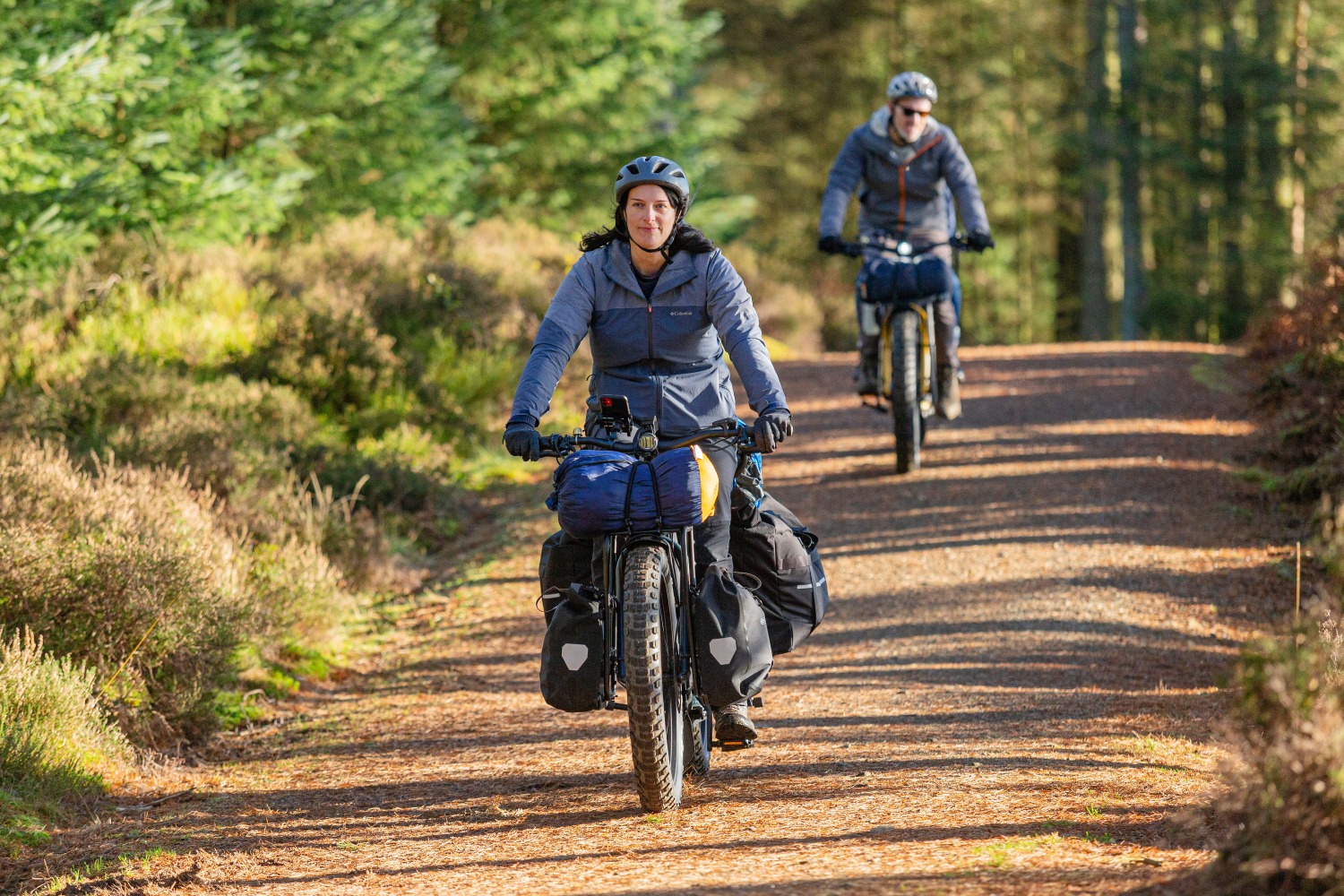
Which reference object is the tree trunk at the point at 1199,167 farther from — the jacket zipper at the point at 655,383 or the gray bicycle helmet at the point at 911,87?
the jacket zipper at the point at 655,383

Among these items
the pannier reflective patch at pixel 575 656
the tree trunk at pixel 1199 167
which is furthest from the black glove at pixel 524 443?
the tree trunk at pixel 1199 167

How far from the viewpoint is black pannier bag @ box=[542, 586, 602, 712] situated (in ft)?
15.5

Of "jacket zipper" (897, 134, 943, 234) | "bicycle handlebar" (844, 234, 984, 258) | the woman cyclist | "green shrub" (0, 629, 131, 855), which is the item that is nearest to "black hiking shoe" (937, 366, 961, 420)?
"bicycle handlebar" (844, 234, 984, 258)

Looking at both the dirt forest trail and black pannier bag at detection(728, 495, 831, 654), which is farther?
black pannier bag at detection(728, 495, 831, 654)

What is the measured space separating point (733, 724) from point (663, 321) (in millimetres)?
1549

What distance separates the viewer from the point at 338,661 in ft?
26.4

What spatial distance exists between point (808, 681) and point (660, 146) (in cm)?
1607

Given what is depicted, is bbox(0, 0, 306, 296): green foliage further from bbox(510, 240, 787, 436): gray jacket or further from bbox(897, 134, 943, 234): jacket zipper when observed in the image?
bbox(510, 240, 787, 436): gray jacket

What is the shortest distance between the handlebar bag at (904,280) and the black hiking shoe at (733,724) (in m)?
5.30

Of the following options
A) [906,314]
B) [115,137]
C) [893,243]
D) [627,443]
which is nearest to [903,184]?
[893,243]

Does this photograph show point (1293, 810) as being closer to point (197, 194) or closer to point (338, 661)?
point (338, 661)

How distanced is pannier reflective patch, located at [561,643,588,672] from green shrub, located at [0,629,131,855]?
87.8 inches

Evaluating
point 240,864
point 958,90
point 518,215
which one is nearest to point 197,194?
point 518,215

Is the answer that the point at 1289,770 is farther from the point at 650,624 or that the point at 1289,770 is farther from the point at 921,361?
the point at 921,361
